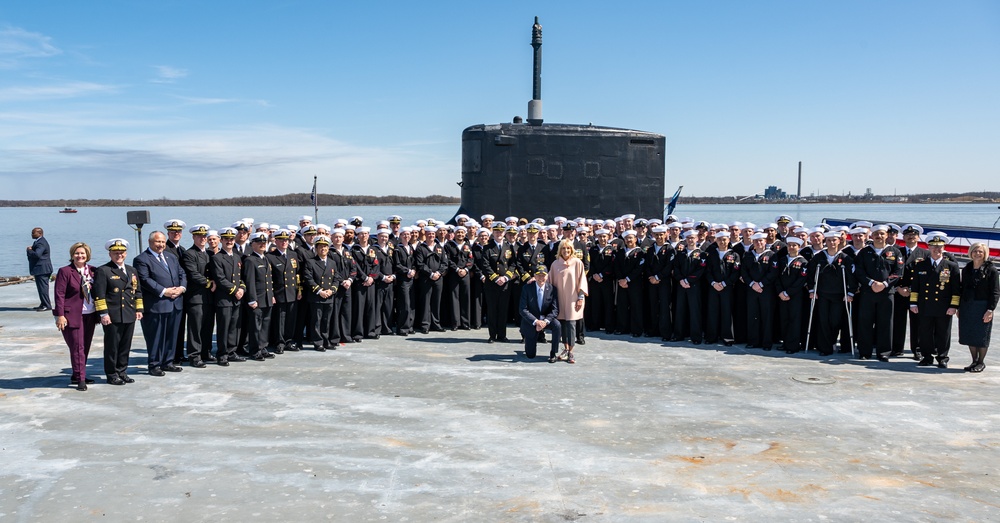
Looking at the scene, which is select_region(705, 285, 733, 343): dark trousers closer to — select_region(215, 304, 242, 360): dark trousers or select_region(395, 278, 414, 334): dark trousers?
select_region(395, 278, 414, 334): dark trousers

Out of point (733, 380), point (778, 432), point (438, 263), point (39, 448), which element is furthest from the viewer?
point (438, 263)

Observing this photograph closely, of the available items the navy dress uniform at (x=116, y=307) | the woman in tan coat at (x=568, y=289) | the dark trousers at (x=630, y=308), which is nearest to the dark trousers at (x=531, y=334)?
the woman in tan coat at (x=568, y=289)

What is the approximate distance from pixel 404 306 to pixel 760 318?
5.20 meters

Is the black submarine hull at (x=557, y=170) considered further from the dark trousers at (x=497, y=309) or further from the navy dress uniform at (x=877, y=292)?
the navy dress uniform at (x=877, y=292)

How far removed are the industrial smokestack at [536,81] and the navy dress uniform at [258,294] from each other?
25.1 feet

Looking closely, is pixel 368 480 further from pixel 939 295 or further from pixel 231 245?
pixel 939 295

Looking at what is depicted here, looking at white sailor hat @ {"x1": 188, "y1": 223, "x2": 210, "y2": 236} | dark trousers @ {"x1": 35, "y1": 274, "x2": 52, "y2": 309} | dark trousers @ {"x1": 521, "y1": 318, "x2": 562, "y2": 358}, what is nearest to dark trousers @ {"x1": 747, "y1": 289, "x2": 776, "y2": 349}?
dark trousers @ {"x1": 521, "y1": 318, "x2": 562, "y2": 358}

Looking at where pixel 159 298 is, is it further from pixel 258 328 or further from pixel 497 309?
pixel 497 309

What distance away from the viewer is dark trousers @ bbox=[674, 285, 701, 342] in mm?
10977

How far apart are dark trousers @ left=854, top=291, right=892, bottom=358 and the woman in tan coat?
361 cm

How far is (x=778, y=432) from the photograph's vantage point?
6469mm

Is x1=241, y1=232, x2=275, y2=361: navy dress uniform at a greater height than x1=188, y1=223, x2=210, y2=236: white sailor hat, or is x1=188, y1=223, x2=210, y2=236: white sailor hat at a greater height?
x1=188, y1=223, x2=210, y2=236: white sailor hat

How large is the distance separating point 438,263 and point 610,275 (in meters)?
2.68

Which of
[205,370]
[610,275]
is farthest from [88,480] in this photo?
[610,275]
